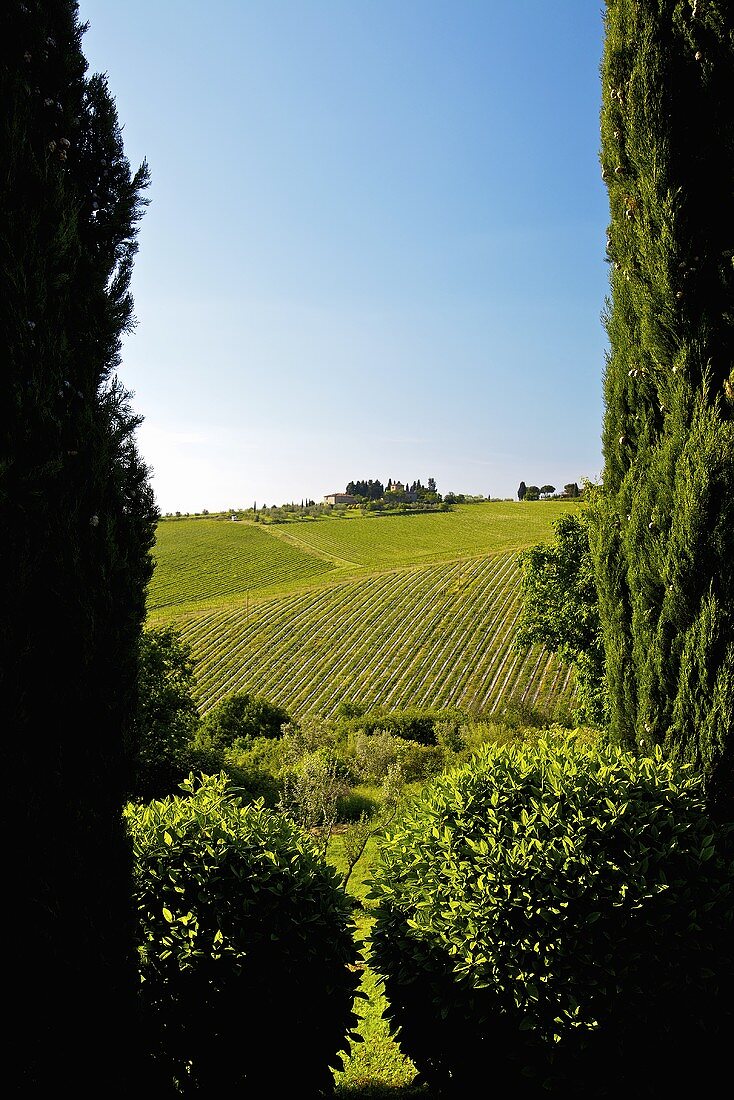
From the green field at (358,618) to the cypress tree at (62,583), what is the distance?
2705 cm

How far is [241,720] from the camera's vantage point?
2550 cm

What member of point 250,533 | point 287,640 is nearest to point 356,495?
point 250,533

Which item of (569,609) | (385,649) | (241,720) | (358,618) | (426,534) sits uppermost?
(426,534)

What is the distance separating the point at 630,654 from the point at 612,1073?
109 inches

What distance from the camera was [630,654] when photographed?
5.50 metres

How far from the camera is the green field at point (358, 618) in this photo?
32.5 meters

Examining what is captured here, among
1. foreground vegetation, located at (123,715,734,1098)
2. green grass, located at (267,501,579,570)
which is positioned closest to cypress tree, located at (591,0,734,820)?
foreground vegetation, located at (123,715,734,1098)

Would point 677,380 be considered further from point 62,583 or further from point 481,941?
point 62,583

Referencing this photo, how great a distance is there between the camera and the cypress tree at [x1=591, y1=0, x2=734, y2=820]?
495 centimetres

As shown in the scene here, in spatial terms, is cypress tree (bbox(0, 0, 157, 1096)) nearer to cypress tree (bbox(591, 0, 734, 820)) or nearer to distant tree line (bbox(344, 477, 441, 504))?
cypress tree (bbox(591, 0, 734, 820))

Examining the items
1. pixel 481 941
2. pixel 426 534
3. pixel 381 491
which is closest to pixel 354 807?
pixel 481 941

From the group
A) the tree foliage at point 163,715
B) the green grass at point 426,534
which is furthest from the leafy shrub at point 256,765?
the green grass at point 426,534

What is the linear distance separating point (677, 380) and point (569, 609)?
13074mm

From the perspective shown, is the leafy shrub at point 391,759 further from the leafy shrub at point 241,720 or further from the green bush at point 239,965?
the green bush at point 239,965
